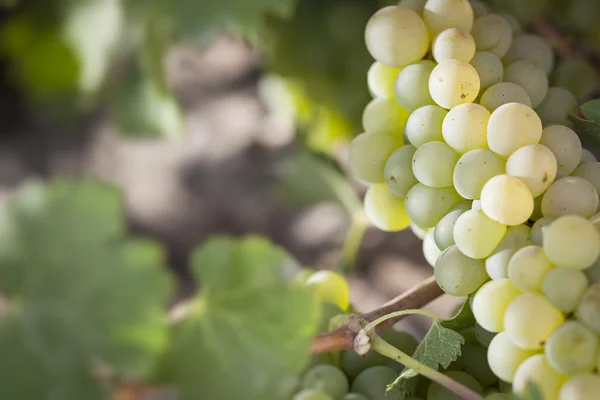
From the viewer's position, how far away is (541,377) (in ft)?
0.94

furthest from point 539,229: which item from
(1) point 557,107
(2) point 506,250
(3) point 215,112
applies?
(3) point 215,112

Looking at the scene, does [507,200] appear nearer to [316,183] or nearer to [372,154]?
[372,154]

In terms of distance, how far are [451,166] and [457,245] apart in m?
0.04

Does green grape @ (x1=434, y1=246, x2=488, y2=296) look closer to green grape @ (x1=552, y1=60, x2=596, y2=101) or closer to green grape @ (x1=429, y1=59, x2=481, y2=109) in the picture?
green grape @ (x1=429, y1=59, x2=481, y2=109)

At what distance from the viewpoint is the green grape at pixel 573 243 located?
0.29m

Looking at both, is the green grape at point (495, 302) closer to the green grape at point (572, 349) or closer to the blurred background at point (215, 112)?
the green grape at point (572, 349)

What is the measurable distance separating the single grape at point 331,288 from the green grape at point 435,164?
3.9 inches

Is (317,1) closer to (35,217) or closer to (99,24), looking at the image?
(99,24)

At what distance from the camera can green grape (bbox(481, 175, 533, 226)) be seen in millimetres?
310

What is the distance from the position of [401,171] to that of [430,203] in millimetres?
27

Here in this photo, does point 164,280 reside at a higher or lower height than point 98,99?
lower

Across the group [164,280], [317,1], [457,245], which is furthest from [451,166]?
[317,1]

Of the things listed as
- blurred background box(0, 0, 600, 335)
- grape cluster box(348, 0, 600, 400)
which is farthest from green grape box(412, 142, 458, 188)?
blurred background box(0, 0, 600, 335)

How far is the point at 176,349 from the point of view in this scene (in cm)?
29
